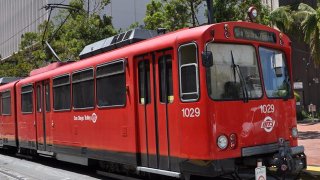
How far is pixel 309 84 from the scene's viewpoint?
45.4 metres

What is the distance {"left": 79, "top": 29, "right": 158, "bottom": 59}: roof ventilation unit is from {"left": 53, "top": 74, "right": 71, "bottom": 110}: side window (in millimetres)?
945

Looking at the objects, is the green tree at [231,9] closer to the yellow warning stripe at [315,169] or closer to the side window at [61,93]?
the side window at [61,93]

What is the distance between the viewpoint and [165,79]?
939cm

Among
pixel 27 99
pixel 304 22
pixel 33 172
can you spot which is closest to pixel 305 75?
pixel 304 22

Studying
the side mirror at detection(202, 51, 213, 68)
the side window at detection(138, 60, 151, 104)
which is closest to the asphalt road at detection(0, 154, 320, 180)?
the side window at detection(138, 60, 151, 104)

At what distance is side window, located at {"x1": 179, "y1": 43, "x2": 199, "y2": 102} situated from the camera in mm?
8617

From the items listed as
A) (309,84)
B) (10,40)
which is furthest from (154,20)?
(10,40)

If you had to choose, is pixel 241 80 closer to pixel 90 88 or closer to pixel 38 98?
pixel 90 88

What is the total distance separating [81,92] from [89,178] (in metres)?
2.21

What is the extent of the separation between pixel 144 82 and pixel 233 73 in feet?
6.75

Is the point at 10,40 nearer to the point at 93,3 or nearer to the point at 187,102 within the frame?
the point at 93,3

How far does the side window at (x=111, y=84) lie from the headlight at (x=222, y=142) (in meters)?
2.92

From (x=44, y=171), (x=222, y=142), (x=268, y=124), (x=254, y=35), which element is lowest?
(x=44, y=171)

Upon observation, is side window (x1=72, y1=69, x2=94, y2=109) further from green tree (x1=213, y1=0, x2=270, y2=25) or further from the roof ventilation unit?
green tree (x1=213, y1=0, x2=270, y2=25)
